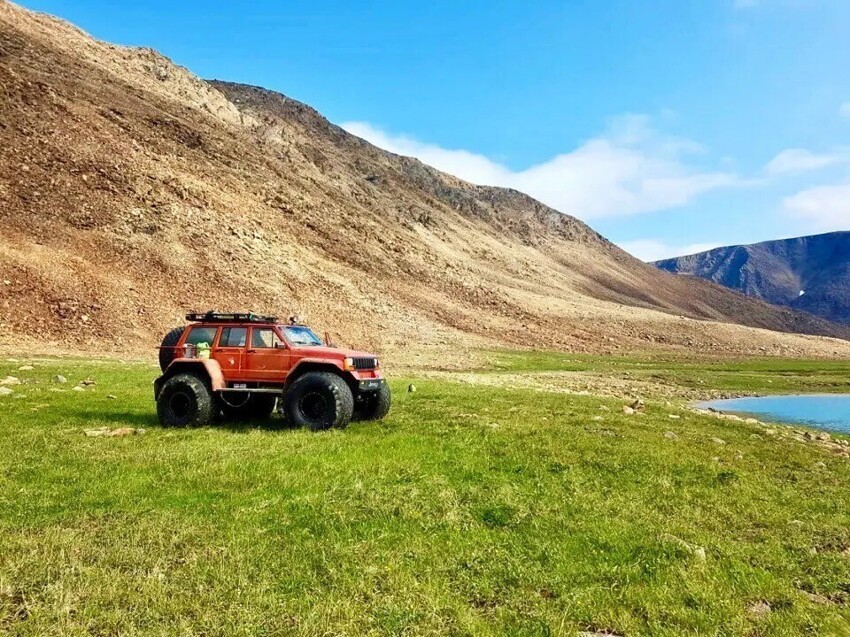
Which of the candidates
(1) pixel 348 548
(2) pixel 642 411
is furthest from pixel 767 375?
(1) pixel 348 548

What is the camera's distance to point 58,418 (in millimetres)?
15445

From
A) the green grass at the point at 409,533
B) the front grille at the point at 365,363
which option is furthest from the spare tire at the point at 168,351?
the front grille at the point at 365,363

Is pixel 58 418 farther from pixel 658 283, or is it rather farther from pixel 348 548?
pixel 658 283

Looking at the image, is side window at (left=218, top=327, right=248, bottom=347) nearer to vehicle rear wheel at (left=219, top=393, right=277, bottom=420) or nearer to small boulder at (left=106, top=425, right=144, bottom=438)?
vehicle rear wheel at (left=219, top=393, right=277, bottom=420)

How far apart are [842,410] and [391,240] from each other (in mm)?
70207

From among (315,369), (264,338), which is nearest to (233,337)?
(264,338)

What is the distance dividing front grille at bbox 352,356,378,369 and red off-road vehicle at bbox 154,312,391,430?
0.03 m

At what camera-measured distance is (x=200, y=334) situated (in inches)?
663

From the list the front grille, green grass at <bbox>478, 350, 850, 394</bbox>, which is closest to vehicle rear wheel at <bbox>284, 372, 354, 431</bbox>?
the front grille

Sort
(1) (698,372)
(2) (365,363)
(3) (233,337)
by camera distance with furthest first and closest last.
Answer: (1) (698,372), (3) (233,337), (2) (365,363)

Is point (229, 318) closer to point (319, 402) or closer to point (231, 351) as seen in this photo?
point (231, 351)

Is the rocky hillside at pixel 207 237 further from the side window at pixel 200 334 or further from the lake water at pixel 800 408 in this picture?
the lake water at pixel 800 408

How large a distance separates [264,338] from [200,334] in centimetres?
202

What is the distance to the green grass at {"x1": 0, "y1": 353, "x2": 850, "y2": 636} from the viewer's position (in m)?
6.17
